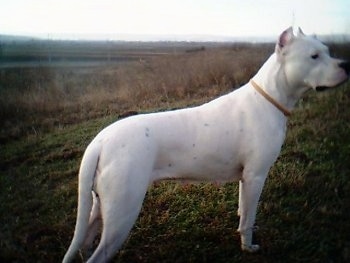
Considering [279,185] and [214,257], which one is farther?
[279,185]

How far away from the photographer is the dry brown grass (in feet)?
26.3

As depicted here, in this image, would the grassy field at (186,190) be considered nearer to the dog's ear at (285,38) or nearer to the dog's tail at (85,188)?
the dog's tail at (85,188)

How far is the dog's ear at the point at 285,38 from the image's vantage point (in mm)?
2995

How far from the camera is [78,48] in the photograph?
78.7ft

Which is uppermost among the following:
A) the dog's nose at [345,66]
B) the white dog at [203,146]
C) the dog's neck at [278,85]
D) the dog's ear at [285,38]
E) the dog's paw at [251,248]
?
the dog's ear at [285,38]

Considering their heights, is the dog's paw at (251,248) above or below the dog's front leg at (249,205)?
below

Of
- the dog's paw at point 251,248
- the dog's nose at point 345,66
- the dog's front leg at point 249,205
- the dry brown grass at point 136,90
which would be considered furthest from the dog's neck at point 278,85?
the dry brown grass at point 136,90

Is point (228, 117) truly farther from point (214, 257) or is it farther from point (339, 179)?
point (339, 179)

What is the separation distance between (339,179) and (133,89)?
19.1ft

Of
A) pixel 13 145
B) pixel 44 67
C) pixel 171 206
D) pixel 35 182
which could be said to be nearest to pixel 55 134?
pixel 13 145

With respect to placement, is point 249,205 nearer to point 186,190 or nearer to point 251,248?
point 251,248

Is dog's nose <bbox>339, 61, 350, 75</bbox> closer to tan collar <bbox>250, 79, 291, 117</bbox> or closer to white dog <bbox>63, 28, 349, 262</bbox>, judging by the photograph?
white dog <bbox>63, 28, 349, 262</bbox>

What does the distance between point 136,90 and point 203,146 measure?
21.0 feet

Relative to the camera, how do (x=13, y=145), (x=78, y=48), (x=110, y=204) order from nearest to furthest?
1. (x=110, y=204)
2. (x=13, y=145)
3. (x=78, y=48)
